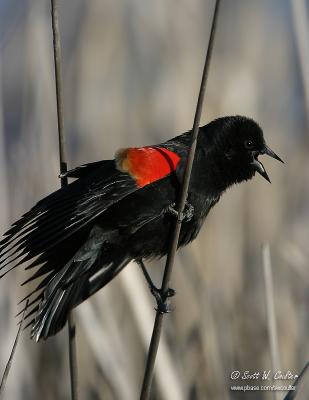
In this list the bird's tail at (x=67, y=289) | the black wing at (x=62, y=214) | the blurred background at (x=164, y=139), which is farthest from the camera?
the blurred background at (x=164, y=139)

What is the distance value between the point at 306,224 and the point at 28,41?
51.1 inches

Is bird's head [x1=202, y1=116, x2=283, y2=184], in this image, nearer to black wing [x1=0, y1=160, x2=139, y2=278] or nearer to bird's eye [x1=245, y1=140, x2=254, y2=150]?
bird's eye [x1=245, y1=140, x2=254, y2=150]

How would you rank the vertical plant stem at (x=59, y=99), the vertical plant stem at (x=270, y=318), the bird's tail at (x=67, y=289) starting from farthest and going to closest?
the vertical plant stem at (x=270, y=318), the bird's tail at (x=67, y=289), the vertical plant stem at (x=59, y=99)

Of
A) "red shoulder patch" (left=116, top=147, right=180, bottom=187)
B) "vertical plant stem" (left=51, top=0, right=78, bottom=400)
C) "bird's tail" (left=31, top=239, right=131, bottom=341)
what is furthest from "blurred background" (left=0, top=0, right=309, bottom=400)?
"vertical plant stem" (left=51, top=0, right=78, bottom=400)

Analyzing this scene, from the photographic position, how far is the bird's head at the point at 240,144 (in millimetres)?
1997

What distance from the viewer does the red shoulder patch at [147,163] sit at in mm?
1748

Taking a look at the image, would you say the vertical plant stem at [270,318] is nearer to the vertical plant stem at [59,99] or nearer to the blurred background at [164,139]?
the blurred background at [164,139]

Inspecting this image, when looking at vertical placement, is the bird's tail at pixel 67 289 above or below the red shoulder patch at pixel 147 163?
below

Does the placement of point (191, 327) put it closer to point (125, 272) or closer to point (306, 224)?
point (125, 272)

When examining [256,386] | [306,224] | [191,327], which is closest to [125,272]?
[191,327]

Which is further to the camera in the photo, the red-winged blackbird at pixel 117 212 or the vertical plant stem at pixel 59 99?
the red-winged blackbird at pixel 117 212

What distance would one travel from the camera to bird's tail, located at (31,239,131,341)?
1.68m

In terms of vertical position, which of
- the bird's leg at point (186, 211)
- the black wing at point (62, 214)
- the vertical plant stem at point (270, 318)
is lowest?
the vertical plant stem at point (270, 318)

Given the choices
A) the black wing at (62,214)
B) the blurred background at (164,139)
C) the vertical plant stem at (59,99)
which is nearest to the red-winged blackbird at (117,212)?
the black wing at (62,214)
